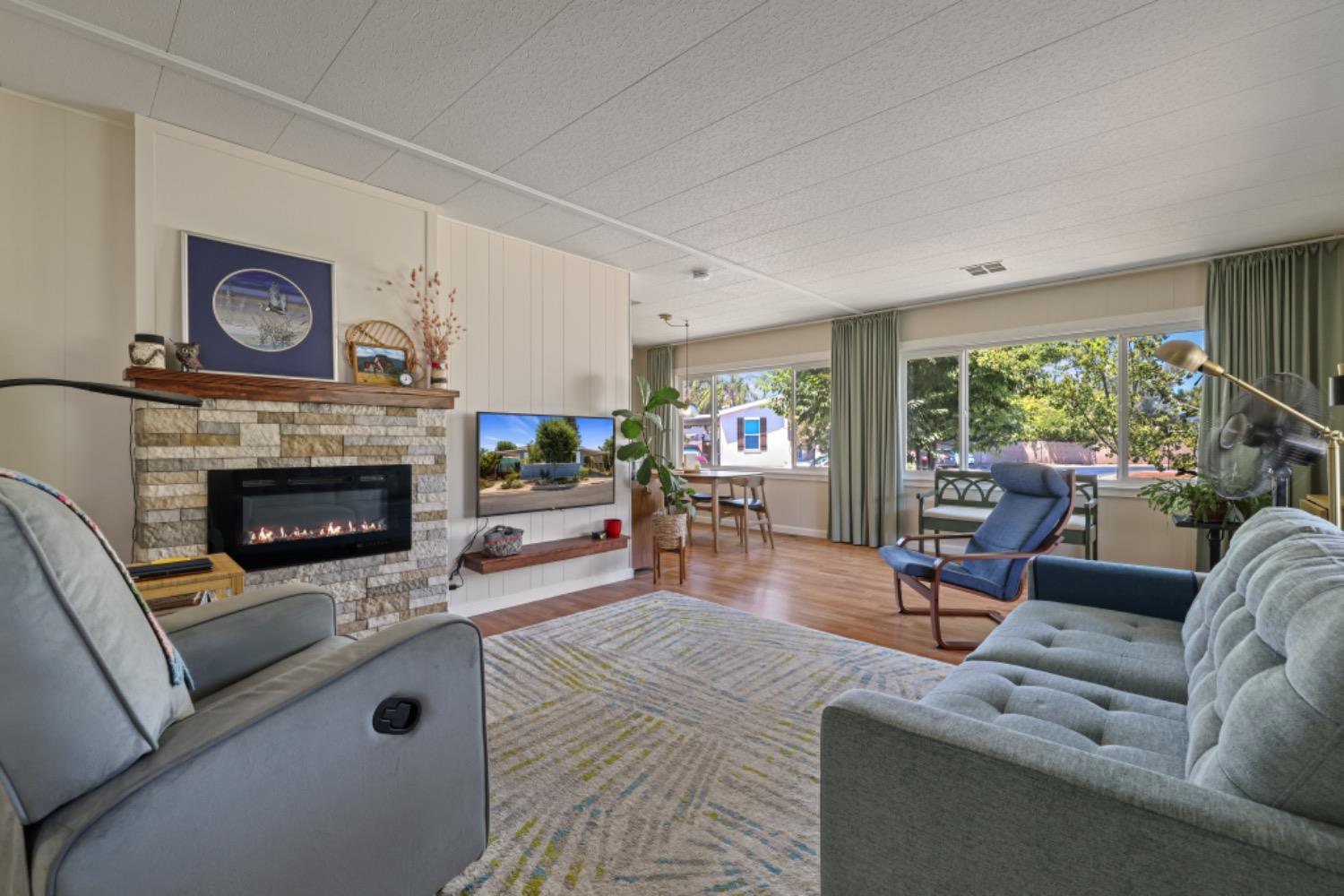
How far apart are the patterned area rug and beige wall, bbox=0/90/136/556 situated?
1930 mm

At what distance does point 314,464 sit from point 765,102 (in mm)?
2695

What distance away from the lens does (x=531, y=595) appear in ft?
13.4

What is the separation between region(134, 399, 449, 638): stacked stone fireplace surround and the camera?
99.7 inches

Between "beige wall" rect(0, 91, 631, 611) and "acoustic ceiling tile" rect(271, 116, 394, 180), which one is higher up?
"acoustic ceiling tile" rect(271, 116, 394, 180)

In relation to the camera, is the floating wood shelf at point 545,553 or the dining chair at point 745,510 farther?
the dining chair at point 745,510

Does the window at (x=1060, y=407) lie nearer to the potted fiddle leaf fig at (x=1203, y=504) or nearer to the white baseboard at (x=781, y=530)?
the potted fiddle leaf fig at (x=1203, y=504)

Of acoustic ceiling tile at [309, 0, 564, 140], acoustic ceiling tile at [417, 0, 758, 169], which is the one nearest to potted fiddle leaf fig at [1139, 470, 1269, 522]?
acoustic ceiling tile at [417, 0, 758, 169]

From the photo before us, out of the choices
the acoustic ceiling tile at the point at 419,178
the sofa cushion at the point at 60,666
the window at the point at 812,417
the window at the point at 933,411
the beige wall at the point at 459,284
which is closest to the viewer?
the sofa cushion at the point at 60,666

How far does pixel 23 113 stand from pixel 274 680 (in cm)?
295

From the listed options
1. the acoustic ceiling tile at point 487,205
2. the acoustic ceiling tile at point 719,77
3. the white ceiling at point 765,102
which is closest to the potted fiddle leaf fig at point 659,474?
the white ceiling at point 765,102

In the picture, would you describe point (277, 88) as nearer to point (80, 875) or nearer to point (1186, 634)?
point (80, 875)

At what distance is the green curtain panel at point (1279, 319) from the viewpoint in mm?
3863

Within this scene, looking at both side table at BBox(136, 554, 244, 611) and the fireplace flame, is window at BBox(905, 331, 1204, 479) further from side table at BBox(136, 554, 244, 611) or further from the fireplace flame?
side table at BBox(136, 554, 244, 611)

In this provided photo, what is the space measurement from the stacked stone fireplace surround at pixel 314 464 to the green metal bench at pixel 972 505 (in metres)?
3.57
